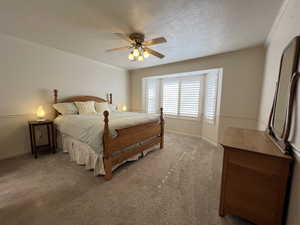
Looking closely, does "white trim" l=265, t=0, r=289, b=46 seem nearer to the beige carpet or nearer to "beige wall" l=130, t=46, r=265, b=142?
"beige wall" l=130, t=46, r=265, b=142

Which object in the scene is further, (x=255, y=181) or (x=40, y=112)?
(x=40, y=112)

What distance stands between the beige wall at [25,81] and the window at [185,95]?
8.98 ft

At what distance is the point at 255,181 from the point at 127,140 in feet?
5.84

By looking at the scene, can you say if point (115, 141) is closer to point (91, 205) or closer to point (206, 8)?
point (91, 205)

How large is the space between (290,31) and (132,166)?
294 centimetres

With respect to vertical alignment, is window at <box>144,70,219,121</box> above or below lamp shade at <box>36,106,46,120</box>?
above

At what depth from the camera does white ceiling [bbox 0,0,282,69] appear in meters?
1.58

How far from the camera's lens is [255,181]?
1.14 metres

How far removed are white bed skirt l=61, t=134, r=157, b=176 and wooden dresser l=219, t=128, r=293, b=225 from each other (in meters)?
1.68

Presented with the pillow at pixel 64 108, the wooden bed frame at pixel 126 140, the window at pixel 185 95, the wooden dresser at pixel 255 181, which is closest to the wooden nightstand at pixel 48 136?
the pillow at pixel 64 108

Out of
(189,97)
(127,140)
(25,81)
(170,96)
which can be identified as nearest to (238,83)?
(189,97)

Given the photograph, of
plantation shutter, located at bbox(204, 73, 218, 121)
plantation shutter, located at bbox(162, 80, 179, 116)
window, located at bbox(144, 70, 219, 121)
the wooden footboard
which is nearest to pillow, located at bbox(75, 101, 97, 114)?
the wooden footboard

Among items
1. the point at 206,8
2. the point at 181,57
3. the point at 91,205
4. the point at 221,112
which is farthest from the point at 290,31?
the point at 91,205

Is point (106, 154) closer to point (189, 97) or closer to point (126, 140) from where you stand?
point (126, 140)
